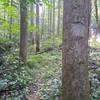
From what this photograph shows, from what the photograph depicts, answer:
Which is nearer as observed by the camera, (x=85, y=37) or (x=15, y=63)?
(x=85, y=37)

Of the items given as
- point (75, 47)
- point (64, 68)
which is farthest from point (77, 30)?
point (64, 68)

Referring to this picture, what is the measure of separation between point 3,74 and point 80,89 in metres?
5.24

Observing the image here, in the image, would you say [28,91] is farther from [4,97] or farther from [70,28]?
[70,28]

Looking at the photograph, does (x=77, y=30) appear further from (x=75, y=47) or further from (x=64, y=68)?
(x=64, y=68)

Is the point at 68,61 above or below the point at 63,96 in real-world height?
above

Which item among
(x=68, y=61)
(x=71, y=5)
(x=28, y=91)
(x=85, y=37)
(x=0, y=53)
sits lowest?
A: (x=28, y=91)

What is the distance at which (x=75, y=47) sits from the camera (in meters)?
2.86

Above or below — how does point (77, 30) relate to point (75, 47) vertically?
above

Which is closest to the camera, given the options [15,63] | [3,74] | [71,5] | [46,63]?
[71,5]

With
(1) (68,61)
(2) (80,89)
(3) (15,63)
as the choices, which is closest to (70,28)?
(1) (68,61)

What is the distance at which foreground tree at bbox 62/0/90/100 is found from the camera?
284 centimetres

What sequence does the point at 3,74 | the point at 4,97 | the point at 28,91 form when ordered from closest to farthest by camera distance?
1. the point at 4,97
2. the point at 28,91
3. the point at 3,74

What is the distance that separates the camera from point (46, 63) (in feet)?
38.8

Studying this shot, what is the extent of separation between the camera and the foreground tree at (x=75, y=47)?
9.32ft
